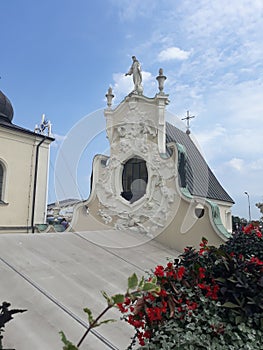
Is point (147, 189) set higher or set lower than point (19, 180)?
lower

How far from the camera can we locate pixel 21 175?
37.1 ft

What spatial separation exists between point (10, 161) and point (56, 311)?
9.23m

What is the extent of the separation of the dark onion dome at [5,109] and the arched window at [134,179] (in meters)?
7.54

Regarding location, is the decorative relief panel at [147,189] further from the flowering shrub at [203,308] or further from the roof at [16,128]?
the roof at [16,128]

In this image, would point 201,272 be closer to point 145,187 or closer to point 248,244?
point 248,244

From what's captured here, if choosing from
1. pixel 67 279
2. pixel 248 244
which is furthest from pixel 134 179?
pixel 248 244

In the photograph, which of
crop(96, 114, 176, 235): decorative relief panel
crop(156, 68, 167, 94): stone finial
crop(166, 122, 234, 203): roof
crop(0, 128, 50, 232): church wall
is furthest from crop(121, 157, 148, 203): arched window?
crop(0, 128, 50, 232): church wall

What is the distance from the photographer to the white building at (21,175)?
1074cm

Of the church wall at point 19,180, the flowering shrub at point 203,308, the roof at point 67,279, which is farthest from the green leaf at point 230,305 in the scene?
the church wall at point 19,180

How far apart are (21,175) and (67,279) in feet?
28.0

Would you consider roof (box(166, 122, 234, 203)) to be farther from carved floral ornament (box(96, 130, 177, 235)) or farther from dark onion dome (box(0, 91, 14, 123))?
dark onion dome (box(0, 91, 14, 123))

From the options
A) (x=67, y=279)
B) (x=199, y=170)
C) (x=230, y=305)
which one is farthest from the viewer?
(x=199, y=170)

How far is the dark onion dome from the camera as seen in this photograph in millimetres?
11970

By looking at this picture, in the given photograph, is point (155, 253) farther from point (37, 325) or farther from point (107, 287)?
point (37, 325)
